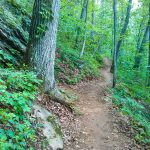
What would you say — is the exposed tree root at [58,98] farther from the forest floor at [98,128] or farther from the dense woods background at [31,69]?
the forest floor at [98,128]

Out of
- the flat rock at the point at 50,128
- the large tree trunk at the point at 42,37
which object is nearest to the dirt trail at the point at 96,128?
the flat rock at the point at 50,128

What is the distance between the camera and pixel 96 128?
Result: 8.09m

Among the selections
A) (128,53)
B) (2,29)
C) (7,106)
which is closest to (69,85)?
(2,29)

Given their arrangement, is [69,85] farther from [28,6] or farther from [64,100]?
[28,6]

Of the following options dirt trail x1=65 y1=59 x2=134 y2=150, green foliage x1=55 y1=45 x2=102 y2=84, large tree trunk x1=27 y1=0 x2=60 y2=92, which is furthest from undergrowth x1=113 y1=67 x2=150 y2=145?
large tree trunk x1=27 y1=0 x2=60 y2=92

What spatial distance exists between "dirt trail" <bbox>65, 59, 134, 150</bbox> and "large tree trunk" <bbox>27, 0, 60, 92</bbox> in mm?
1940

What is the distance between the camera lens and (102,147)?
6.92m

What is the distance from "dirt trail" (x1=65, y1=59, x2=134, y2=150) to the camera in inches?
274

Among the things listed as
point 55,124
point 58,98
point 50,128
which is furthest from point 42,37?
point 50,128

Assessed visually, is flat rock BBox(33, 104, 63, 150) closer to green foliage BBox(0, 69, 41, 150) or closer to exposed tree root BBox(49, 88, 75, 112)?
green foliage BBox(0, 69, 41, 150)

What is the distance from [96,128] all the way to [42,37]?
139 inches

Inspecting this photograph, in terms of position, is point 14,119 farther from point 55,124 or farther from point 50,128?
point 55,124

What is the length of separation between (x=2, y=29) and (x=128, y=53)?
22715 millimetres

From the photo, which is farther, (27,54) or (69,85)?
(69,85)
